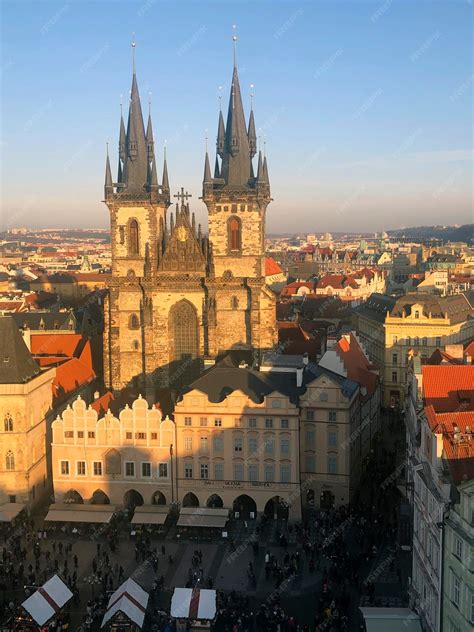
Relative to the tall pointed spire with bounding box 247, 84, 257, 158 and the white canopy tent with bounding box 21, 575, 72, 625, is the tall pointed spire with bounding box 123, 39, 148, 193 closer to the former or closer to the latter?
the tall pointed spire with bounding box 247, 84, 257, 158

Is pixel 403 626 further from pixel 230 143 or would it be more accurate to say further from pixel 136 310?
pixel 230 143

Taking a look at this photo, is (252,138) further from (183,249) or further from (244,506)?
(244,506)

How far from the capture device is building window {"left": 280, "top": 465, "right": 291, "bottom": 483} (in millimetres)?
59469

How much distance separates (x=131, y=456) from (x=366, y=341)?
5057cm

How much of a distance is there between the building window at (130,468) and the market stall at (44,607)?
17.1 meters

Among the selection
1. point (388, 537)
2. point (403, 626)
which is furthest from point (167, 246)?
point (403, 626)

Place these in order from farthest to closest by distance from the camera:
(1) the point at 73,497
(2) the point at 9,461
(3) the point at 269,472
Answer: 1. (1) the point at 73,497
2. (2) the point at 9,461
3. (3) the point at 269,472

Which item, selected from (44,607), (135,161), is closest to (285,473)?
(44,607)

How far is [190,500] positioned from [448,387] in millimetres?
24246

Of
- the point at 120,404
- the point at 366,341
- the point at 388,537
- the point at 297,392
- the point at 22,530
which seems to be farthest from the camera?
the point at 366,341

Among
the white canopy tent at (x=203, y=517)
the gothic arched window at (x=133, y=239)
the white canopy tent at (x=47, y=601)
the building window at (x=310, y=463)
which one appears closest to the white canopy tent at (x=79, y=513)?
the white canopy tent at (x=203, y=517)

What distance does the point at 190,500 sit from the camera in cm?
6128

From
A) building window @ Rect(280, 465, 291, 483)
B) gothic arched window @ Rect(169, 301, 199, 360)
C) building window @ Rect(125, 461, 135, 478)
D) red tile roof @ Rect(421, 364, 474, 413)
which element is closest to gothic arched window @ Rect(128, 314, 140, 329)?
gothic arched window @ Rect(169, 301, 199, 360)

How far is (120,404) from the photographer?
67062 mm
